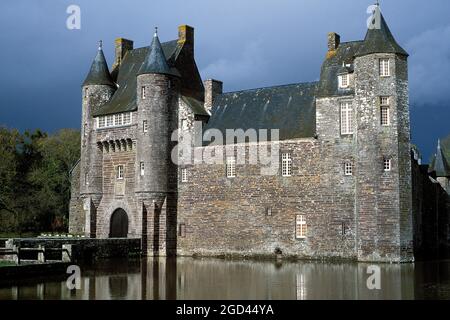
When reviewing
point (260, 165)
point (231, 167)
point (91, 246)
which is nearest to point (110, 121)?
point (231, 167)

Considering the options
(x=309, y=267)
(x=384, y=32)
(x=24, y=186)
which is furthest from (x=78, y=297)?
(x=24, y=186)

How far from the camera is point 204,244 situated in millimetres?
34031

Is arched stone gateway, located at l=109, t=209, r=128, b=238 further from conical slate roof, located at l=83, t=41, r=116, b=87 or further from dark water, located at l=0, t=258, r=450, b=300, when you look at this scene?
dark water, located at l=0, t=258, r=450, b=300

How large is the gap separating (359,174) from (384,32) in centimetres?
654

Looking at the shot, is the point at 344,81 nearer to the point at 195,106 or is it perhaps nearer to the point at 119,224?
the point at 195,106

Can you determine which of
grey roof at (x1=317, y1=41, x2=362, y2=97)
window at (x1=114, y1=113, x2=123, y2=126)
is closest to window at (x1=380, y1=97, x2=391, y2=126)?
grey roof at (x1=317, y1=41, x2=362, y2=97)

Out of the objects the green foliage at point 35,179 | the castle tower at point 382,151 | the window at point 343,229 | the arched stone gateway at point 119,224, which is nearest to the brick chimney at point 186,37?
the arched stone gateway at point 119,224

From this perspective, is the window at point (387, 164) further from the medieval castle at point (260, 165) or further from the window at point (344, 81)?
the window at point (344, 81)

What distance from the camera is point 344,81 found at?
30828mm

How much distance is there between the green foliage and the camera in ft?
159

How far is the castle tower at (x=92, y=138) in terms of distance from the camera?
122 feet

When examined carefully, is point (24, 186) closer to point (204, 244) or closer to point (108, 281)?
point (204, 244)

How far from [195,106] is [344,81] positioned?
9.01 metres

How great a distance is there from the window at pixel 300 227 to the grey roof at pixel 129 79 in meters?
10.8
